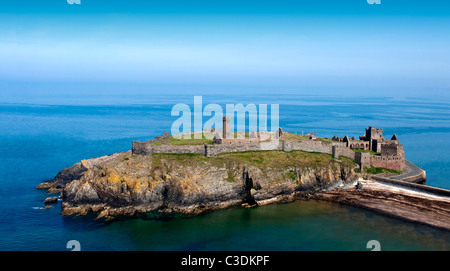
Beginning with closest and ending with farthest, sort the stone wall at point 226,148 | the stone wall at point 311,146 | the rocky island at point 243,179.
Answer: the rocky island at point 243,179 < the stone wall at point 226,148 < the stone wall at point 311,146

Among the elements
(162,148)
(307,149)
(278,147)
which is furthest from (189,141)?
(307,149)

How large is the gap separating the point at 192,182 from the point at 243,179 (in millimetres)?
6301

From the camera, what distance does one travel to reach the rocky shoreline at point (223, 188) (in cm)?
4378

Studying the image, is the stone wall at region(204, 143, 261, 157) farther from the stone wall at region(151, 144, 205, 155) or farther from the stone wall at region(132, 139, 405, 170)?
the stone wall at region(151, 144, 205, 155)

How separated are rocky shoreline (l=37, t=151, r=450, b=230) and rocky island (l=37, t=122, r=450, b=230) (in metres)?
0.10

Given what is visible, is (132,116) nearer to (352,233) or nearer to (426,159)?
(426,159)

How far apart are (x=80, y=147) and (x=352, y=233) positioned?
65315mm

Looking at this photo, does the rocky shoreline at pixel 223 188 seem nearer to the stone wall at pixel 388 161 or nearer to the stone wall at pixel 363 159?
the stone wall at pixel 363 159

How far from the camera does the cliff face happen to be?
145 feet

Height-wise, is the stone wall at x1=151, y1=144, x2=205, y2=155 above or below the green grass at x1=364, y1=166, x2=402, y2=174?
above

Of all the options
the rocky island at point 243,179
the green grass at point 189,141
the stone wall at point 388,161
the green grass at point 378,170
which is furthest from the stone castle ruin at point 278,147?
the green grass at point 189,141

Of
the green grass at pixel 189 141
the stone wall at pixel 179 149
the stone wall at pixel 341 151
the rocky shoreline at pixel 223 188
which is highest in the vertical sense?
the green grass at pixel 189 141

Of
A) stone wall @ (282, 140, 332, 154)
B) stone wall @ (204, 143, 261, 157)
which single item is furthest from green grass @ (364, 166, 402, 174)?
stone wall @ (204, 143, 261, 157)

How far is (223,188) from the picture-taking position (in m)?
46.2
